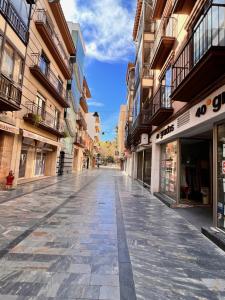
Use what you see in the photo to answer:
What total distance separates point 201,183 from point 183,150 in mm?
1785

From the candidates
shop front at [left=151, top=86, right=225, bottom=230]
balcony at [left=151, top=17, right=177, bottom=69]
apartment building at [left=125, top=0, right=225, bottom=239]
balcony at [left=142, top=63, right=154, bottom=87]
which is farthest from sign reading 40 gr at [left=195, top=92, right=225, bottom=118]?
balcony at [left=142, top=63, right=154, bottom=87]

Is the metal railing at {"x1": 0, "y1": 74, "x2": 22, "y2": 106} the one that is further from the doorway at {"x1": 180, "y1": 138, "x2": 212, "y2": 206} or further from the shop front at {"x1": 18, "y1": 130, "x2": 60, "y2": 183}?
the doorway at {"x1": 180, "y1": 138, "x2": 212, "y2": 206}

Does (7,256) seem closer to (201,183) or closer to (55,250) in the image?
(55,250)

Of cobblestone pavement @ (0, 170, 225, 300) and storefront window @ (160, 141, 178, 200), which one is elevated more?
storefront window @ (160, 141, 178, 200)

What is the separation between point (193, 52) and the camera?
6324 millimetres

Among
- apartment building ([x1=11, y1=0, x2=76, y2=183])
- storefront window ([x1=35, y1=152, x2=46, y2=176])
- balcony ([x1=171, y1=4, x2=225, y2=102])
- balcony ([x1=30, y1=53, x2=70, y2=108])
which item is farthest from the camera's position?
storefront window ([x1=35, y1=152, x2=46, y2=176])

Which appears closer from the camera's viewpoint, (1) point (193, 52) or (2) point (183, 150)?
(1) point (193, 52)

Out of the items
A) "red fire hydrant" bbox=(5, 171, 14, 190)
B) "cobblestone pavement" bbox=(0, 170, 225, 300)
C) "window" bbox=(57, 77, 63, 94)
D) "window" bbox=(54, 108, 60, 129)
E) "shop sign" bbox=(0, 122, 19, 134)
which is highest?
"window" bbox=(57, 77, 63, 94)

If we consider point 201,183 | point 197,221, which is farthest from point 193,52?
point 201,183

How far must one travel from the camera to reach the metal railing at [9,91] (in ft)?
30.7

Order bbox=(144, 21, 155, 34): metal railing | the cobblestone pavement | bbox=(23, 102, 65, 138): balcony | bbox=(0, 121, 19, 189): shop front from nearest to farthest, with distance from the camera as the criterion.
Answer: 1. the cobblestone pavement
2. bbox=(0, 121, 19, 189): shop front
3. bbox=(23, 102, 65, 138): balcony
4. bbox=(144, 21, 155, 34): metal railing

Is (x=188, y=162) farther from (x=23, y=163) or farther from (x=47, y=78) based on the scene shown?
(x=47, y=78)

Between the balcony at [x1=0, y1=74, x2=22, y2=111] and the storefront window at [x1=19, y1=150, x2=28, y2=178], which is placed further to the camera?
the storefront window at [x1=19, y1=150, x2=28, y2=178]

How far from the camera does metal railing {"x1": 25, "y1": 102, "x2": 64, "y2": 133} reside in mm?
12623
